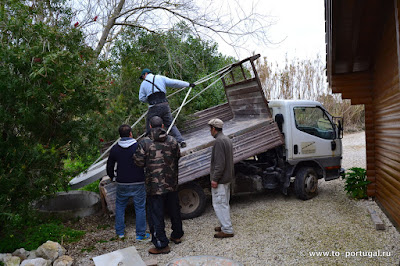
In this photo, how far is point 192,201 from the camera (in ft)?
22.5

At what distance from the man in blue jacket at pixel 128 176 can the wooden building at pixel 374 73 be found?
11.2 ft

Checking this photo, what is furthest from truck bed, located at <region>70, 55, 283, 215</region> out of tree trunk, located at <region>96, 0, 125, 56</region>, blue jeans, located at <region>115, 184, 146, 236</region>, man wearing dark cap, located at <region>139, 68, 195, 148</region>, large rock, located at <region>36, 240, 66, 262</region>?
tree trunk, located at <region>96, 0, 125, 56</region>

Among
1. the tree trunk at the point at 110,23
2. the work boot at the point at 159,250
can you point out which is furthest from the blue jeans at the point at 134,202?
the tree trunk at the point at 110,23

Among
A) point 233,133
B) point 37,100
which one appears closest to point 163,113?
point 233,133

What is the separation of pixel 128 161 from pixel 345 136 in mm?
17160

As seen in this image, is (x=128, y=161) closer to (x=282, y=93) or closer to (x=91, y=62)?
(x=91, y=62)

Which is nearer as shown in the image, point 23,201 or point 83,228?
point 23,201

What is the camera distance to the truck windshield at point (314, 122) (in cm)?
785

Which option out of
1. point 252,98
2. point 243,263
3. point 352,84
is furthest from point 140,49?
point 243,263

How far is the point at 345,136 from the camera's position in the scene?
20.0m

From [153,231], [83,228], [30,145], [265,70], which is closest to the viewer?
[30,145]

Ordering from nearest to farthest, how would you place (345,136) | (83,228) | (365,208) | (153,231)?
1. (153,231)
2. (83,228)
3. (365,208)
4. (345,136)

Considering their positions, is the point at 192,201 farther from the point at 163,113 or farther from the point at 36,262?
the point at 36,262

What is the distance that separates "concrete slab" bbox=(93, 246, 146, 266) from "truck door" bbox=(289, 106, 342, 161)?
428cm
